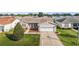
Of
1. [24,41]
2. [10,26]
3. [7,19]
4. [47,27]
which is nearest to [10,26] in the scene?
[10,26]

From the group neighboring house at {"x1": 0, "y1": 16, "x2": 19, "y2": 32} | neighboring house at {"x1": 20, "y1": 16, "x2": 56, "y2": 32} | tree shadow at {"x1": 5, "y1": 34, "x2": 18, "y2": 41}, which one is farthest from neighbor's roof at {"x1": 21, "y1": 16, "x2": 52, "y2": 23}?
tree shadow at {"x1": 5, "y1": 34, "x2": 18, "y2": 41}

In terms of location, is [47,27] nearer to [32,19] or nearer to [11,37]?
[32,19]
